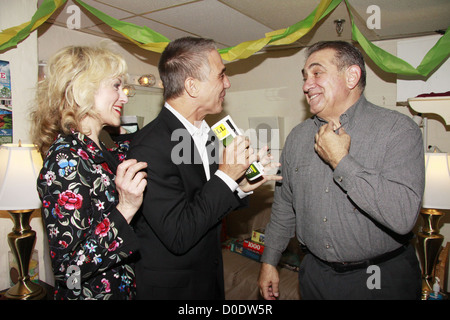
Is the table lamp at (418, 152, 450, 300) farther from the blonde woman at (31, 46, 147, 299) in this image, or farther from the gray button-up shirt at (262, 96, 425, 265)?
the blonde woman at (31, 46, 147, 299)

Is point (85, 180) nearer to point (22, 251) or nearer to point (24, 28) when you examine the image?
point (22, 251)

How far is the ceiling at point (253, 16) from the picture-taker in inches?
76.7

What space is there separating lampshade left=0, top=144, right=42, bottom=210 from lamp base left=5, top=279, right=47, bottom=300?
19.6 inches

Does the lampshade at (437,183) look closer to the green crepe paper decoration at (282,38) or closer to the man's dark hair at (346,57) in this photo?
the green crepe paper decoration at (282,38)

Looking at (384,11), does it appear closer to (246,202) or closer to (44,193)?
(246,202)

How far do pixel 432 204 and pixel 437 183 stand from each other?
14 cm

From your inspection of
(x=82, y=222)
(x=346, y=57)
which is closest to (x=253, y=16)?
(x=346, y=57)

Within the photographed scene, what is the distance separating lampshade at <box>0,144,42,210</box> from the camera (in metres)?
1.68

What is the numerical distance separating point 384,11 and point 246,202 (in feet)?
4.95

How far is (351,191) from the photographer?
1.14m

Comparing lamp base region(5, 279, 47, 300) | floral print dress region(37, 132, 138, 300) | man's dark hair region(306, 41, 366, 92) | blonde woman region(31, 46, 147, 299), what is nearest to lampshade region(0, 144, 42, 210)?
lamp base region(5, 279, 47, 300)

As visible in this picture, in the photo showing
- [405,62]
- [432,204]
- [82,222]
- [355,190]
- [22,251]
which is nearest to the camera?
Answer: [82,222]

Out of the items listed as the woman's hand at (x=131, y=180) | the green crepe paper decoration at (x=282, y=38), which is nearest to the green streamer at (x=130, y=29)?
the green crepe paper decoration at (x=282, y=38)
